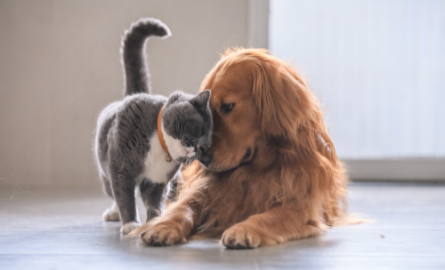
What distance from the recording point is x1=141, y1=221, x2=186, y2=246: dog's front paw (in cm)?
111

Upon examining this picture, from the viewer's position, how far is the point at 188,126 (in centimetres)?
132

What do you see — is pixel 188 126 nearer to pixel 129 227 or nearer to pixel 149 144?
pixel 149 144

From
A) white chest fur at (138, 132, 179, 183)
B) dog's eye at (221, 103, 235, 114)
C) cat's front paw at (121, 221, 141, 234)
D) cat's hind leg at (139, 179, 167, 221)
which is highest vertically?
dog's eye at (221, 103, 235, 114)

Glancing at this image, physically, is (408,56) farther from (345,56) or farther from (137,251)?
(137,251)

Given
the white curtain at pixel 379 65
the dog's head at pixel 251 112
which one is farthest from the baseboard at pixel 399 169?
the dog's head at pixel 251 112

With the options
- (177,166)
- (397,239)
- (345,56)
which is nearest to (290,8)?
(345,56)

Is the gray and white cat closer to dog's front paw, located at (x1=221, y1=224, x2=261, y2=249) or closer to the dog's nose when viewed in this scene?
the dog's nose

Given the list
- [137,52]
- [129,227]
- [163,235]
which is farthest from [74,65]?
[163,235]

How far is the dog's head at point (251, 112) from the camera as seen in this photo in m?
1.29

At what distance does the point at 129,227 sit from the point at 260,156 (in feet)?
1.46

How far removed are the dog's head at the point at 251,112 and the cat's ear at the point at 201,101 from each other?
45 millimetres

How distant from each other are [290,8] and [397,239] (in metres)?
2.18

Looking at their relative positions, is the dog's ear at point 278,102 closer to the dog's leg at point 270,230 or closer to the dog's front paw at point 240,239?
the dog's leg at point 270,230

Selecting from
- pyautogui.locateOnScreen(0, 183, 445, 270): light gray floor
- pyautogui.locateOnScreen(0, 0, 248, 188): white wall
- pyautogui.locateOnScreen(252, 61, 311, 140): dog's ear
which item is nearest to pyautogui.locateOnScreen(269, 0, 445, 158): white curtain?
pyautogui.locateOnScreen(0, 0, 248, 188): white wall
